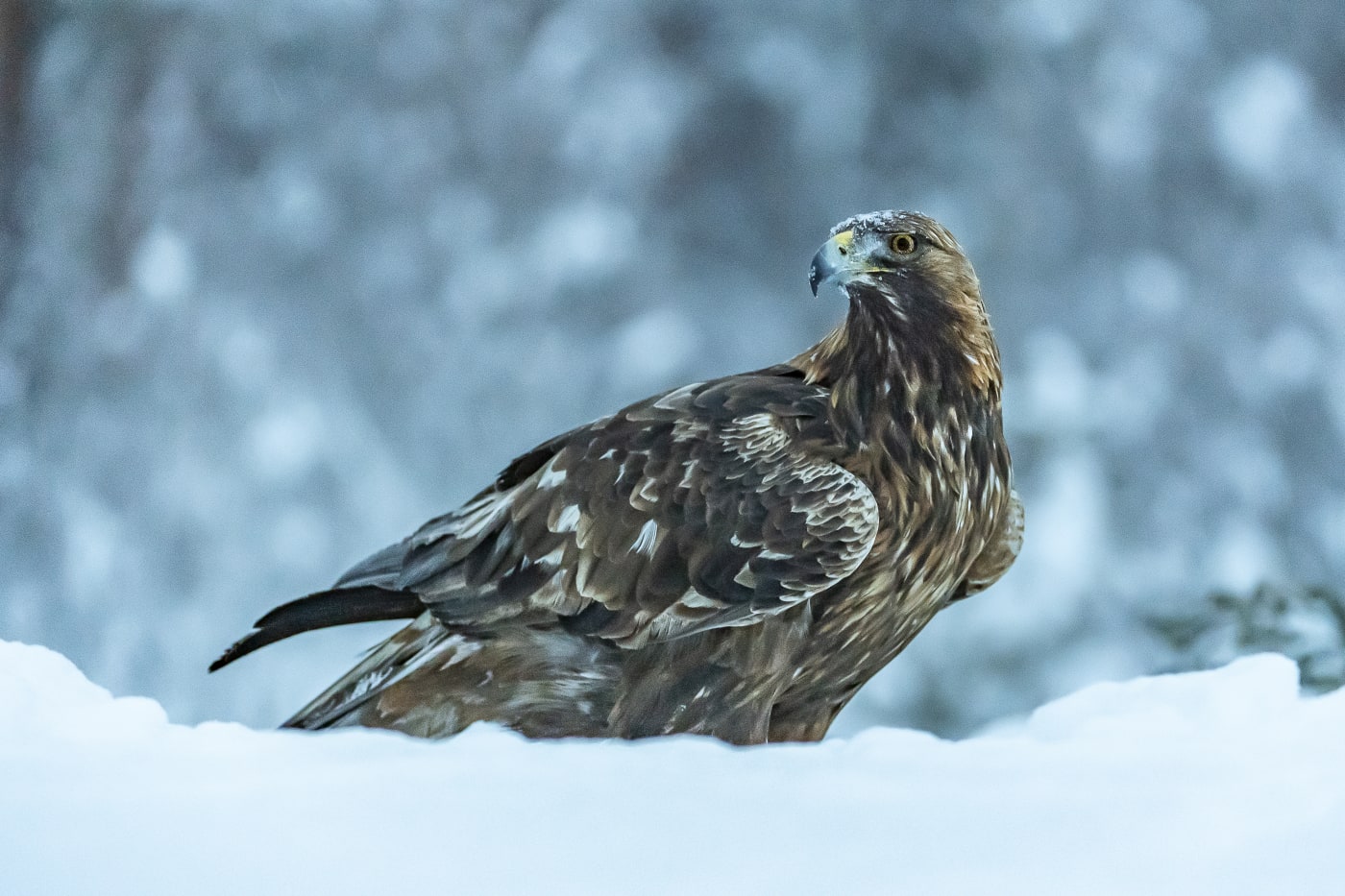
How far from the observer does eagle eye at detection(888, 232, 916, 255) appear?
175 centimetres

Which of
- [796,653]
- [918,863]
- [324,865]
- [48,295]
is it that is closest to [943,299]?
[796,653]

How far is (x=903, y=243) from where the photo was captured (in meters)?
1.75

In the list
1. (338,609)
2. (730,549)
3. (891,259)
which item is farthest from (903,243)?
(338,609)

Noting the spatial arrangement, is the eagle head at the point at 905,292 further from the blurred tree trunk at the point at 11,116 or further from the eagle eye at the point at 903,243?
the blurred tree trunk at the point at 11,116

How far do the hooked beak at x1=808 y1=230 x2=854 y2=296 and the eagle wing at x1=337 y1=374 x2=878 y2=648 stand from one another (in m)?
0.16

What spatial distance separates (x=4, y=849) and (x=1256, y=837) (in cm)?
139

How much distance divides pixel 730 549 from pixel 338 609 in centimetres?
61

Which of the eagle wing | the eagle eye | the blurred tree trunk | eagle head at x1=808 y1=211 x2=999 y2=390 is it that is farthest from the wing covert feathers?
the blurred tree trunk

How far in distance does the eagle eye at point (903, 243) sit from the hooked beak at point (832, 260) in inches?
2.3

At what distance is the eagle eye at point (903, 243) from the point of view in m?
1.75

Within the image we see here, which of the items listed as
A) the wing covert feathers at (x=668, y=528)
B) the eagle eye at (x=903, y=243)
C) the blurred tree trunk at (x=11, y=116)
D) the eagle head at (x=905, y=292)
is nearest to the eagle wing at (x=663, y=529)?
the wing covert feathers at (x=668, y=528)

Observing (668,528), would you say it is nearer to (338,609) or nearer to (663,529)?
(663,529)

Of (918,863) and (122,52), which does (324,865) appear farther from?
(122,52)

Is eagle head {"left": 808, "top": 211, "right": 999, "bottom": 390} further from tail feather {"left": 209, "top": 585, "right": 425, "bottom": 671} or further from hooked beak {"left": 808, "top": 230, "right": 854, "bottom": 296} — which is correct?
tail feather {"left": 209, "top": 585, "right": 425, "bottom": 671}
